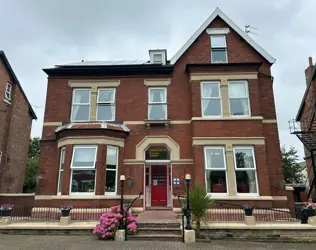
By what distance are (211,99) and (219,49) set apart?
327cm

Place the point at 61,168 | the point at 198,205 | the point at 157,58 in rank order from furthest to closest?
1. the point at 157,58
2. the point at 61,168
3. the point at 198,205

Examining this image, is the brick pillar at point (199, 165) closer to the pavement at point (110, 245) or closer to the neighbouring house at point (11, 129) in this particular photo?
the pavement at point (110, 245)

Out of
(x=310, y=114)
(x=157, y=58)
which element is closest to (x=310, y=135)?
(x=310, y=114)

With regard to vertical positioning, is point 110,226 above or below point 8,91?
below

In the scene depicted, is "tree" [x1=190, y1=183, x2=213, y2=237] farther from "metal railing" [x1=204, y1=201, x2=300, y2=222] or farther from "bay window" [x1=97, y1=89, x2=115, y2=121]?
"bay window" [x1=97, y1=89, x2=115, y2=121]

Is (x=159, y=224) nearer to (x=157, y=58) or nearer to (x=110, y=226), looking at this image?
(x=110, y=226)

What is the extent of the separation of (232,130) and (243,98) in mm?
1898

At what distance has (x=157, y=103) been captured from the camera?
46.1 ft

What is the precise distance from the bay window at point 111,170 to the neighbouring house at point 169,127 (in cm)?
5

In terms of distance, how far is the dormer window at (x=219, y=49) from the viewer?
47.2 feet

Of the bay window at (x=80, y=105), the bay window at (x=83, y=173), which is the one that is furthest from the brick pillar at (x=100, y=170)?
the bay window at (x=80, y=105)

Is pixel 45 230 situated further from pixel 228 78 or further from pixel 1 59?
pixel 1 59

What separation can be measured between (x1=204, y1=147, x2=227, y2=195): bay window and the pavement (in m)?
3.48

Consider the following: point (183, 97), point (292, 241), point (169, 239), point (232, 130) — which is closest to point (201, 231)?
point (169, 239)
